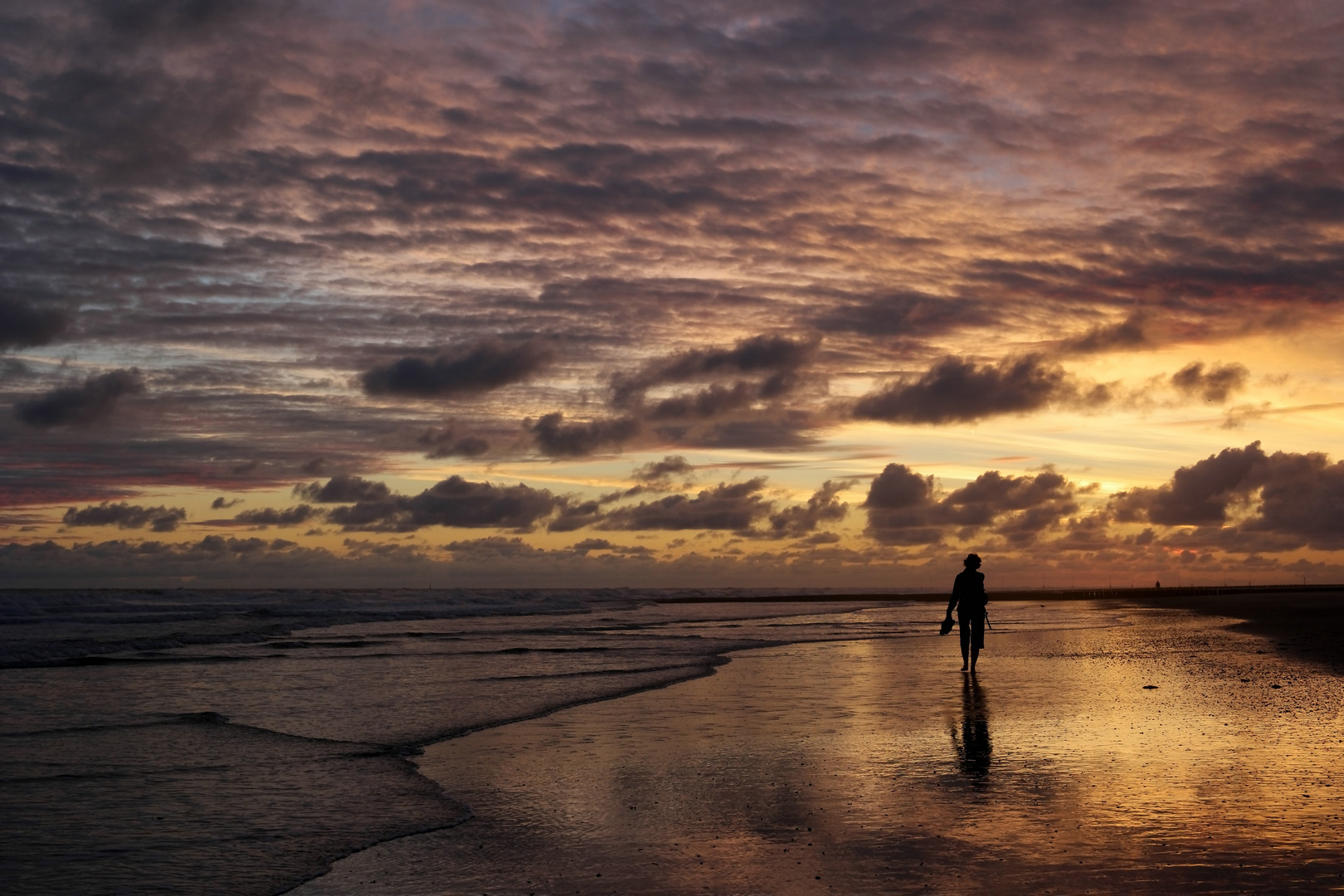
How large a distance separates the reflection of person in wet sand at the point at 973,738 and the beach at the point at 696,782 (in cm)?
8

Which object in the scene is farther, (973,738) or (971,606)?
(971,606)

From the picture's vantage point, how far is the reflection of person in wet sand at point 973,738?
1159 centimetres

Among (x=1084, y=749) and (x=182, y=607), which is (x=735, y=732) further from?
(x=182, y=607)

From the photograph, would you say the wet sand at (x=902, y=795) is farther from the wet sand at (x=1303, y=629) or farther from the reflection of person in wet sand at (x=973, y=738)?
the wet sand at (x=1303, y=629)

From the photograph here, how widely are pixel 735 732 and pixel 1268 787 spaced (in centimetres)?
688

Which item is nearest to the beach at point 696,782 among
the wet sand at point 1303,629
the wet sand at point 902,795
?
the wet sand at point 902,795

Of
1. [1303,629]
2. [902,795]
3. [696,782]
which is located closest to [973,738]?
[902,795]

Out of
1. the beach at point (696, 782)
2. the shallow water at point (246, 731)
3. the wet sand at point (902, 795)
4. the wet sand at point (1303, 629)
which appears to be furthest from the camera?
the wet sand at point (1303, 629)

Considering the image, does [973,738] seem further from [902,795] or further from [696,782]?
[696,782]

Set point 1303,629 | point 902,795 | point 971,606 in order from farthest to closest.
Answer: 1. point 1303,629
2. point 971,606
3. point 902,795

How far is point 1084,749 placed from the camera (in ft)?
41.0

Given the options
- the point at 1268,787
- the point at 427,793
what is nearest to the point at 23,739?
the point at 427,793

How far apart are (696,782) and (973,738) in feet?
14.3

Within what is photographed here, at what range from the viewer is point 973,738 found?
44.9ft
